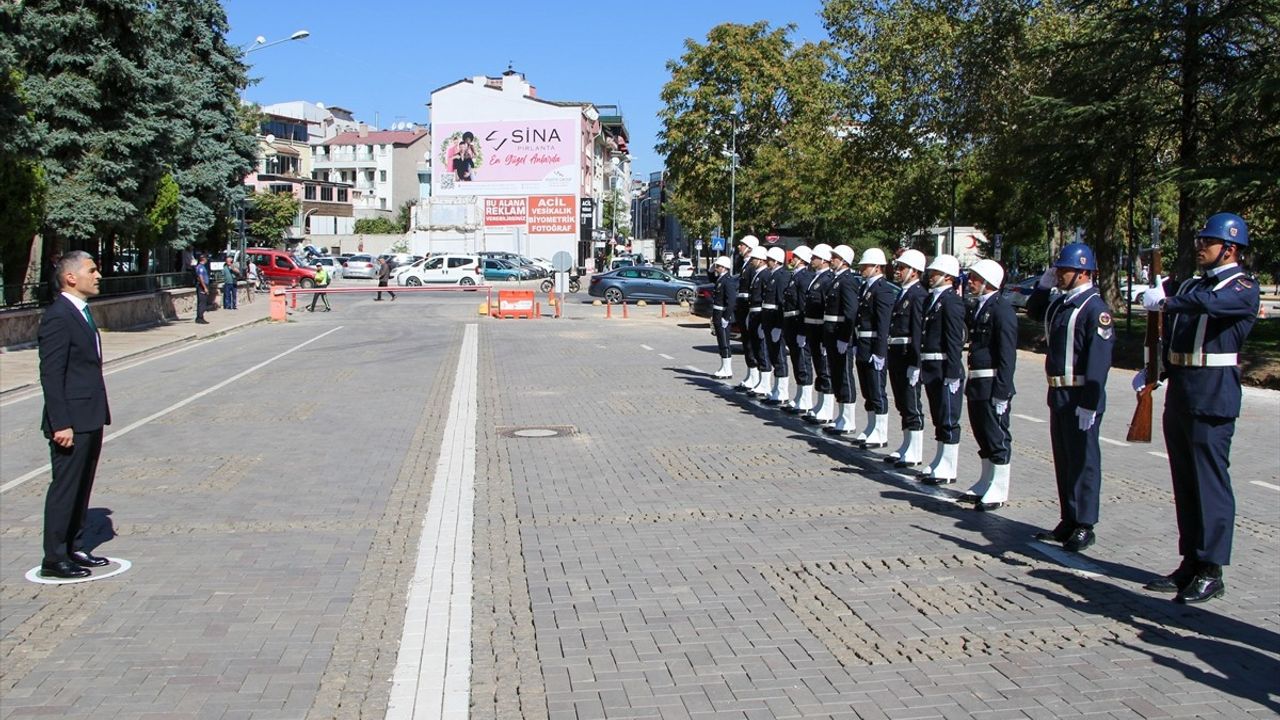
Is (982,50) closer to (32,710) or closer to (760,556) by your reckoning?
(760,556)

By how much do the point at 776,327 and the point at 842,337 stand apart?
105 inches

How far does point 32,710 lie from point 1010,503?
6.76 meters

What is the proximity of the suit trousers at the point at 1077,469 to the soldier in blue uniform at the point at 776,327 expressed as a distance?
6.94m

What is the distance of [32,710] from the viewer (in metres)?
4.70

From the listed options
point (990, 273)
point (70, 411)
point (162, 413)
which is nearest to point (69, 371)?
point (70, 411)

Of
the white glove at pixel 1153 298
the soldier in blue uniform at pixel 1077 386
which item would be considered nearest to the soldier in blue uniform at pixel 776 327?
the soldier in blue uniform at pixel 1077 386

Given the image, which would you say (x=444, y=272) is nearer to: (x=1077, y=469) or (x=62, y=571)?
(x=62, y=571)

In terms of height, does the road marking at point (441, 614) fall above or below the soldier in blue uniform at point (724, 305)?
below

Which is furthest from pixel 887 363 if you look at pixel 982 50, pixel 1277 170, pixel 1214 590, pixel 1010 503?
pixel 982 50

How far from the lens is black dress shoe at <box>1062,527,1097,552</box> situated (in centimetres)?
719

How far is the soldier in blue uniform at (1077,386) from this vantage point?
7.13 meters

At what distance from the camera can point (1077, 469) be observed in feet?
23.5

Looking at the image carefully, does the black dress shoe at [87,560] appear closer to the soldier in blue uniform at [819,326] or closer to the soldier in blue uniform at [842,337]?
the soldier in blue uniform at [842,337]

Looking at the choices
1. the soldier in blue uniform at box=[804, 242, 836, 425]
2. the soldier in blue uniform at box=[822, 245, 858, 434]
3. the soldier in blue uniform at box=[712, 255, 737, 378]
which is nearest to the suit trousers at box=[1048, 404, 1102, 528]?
the soldier in blue uniform at box=[822, 245, 858, 434]
